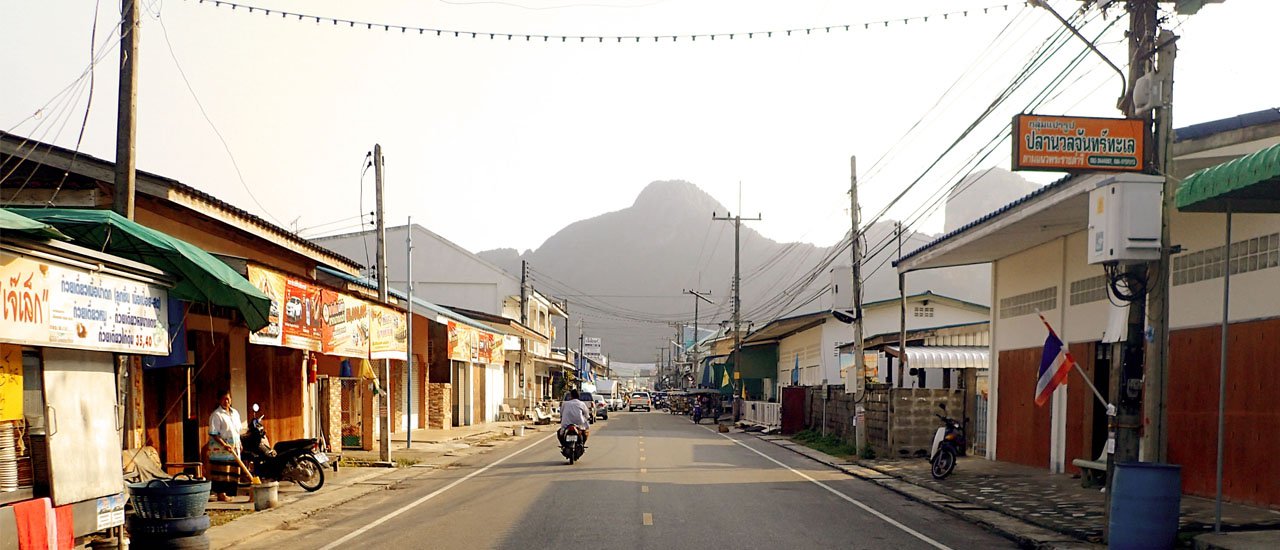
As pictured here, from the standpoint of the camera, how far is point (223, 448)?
1745cm

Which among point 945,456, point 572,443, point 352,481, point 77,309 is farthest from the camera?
point 572,443

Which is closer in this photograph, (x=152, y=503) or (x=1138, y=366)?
(x=152, y=503)

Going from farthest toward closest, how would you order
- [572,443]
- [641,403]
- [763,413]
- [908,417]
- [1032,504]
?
[641,403]
[763,413]
[908,417]
[572,443]
[1032,504]

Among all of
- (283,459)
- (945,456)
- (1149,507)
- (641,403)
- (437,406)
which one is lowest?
(641,403)

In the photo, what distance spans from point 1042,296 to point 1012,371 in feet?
8.15

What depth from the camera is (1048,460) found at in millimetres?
23078

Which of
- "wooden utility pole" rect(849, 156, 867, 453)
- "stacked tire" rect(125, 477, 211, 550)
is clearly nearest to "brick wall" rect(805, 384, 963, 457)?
"wooden utility pole" rect(849, 156, 867, 453)

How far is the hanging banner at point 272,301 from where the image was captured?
1603 centimetres

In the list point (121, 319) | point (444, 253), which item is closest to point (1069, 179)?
point (121, 319)

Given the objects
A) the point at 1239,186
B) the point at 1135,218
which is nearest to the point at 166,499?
the point at 1135,218

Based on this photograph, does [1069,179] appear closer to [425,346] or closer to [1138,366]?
[1138,366]

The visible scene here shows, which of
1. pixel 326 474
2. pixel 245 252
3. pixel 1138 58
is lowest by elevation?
pixel 326 474

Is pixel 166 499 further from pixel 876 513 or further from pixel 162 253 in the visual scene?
pixel 876 513

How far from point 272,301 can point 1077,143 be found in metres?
11.4
